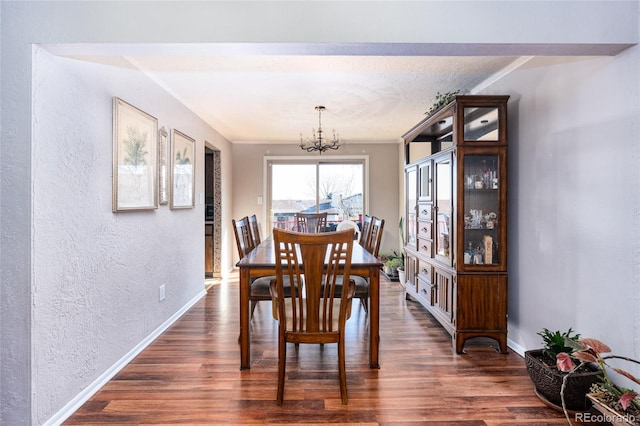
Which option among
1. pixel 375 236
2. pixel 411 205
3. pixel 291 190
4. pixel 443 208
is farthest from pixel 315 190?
pixel 443 208

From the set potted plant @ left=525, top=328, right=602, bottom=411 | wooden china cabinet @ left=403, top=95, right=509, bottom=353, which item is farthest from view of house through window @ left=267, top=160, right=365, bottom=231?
potted plant @ left=525, top=328, right=602, bottom=411

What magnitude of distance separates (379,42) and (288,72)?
1322 mm

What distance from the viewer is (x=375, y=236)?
9.98 feet

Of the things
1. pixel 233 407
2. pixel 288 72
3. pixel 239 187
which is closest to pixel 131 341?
pixel 233 407

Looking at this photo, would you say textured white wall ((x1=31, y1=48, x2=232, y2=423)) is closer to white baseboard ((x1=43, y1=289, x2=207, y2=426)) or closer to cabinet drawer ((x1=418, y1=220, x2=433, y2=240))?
white baseboard ((x1=43, y1=289, x2=207, y2=426))

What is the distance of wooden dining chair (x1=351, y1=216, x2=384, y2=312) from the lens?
2.64 meters

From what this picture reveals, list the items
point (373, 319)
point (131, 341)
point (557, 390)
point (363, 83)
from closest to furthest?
1. point (557, 390)
2. point (373, 319)
3. point (131, 341)
4. point (363, 83)

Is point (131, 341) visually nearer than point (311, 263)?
No

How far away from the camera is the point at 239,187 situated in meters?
6.01

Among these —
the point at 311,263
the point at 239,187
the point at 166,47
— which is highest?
the point at 166,47

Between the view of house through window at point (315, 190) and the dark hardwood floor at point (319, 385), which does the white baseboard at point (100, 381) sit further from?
the view of house through window at point (315, 190)

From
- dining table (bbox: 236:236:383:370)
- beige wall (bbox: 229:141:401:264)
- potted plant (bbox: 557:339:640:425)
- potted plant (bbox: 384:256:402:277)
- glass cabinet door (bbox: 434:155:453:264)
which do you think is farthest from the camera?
beige wall (bbox: 229:141:401:264)

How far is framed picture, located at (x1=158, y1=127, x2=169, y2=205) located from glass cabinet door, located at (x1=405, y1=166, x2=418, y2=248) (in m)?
2.57

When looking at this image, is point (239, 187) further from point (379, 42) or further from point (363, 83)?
point (379, 42)
